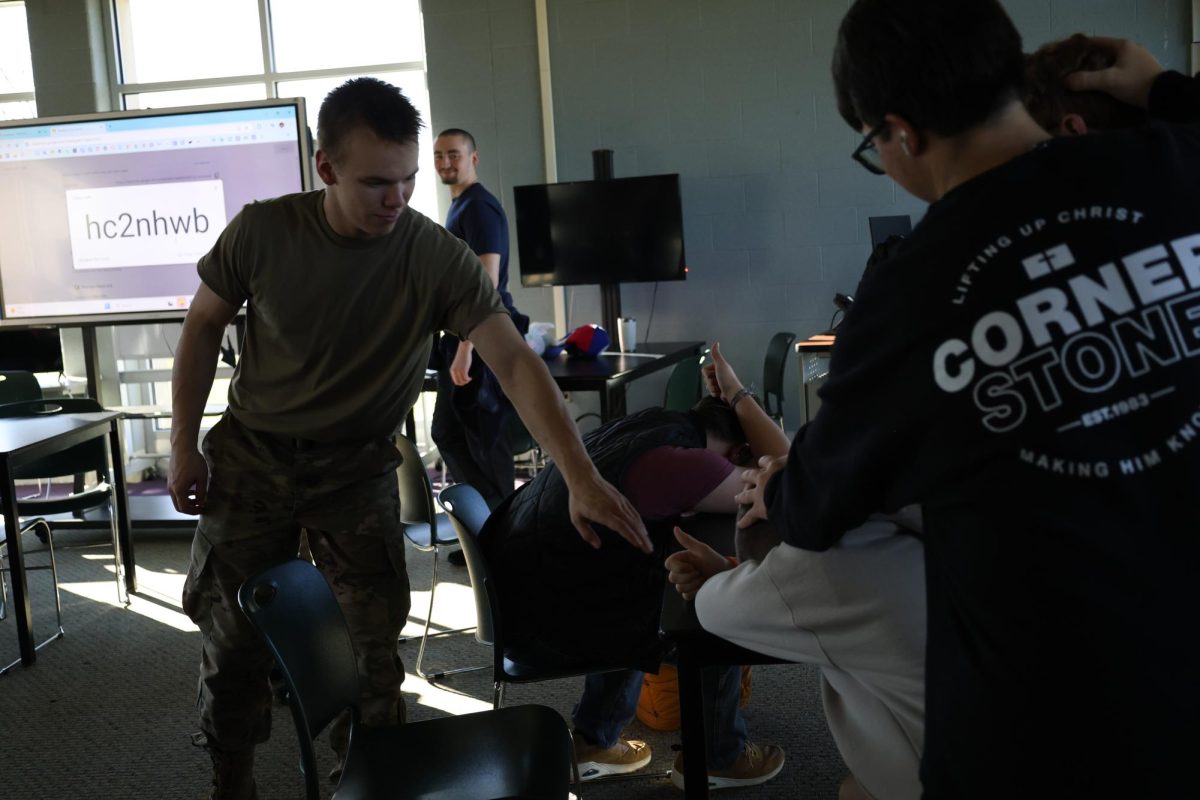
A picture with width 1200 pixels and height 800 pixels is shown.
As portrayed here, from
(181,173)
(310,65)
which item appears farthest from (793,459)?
(310,65)

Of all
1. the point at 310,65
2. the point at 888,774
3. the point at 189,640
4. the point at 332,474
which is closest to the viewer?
the point at 888,774

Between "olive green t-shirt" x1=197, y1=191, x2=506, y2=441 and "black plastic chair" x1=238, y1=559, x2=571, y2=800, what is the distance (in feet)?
1.42

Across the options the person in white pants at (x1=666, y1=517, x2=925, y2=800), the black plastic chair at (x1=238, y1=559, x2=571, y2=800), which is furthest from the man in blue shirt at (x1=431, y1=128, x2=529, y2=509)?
the person in white pants at (x1=666, y1=517, x2=925, y2=800)

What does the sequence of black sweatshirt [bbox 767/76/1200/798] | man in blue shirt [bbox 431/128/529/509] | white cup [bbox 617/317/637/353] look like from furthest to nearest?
white cup [bbox 617/317/637/353] → man in blue shirt [bbox 431/128/529/509] → black sweatshirt [bbox 767/76/1200/798]

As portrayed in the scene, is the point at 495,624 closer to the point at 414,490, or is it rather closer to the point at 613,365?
the point at 414,490

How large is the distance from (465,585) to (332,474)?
6.76 feet

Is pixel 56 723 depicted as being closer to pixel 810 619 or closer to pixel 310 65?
pixel 810 619

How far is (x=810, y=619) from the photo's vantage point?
120 centimetres

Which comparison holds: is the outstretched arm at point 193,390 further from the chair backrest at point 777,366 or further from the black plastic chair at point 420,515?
the chair backrest at point 777,366

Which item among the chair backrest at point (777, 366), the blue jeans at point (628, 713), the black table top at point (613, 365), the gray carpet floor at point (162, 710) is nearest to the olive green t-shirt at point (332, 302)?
the blue jeans at point (628, 713)

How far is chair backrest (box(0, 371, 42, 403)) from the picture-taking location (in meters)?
4.62

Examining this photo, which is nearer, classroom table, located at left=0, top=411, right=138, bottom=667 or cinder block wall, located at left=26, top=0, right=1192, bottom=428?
classroom table, located at left=0, top=411, right=138, bottom=667

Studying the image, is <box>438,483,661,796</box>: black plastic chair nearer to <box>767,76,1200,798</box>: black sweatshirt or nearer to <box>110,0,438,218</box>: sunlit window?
<box>767,76,1200,798</box>: black sweatshirt

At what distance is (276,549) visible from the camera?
6.88 ft
